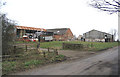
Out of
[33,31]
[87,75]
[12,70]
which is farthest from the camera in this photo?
[33,31]

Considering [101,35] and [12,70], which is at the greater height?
[101,35]

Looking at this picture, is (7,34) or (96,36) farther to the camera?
(96,36)

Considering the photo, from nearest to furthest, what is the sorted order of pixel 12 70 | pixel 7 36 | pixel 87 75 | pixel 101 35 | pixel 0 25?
pixel 87 75 → pixel 12 70 → pixel 0 25 → pixel 7 36 → pixel 101 35

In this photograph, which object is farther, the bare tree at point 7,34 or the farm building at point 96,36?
the farm building at point 96,36

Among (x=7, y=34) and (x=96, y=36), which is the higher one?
(x=96, y=36)

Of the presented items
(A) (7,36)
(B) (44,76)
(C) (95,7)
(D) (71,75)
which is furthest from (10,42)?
(C) (95,7)

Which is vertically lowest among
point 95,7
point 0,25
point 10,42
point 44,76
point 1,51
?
point 44,76

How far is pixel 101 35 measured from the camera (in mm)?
68000

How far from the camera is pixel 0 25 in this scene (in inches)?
399

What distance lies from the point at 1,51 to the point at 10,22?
9.09 ft

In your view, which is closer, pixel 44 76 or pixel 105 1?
pixel 44 76

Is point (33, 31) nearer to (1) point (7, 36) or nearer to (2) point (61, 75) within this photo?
(1) point (7, 36)

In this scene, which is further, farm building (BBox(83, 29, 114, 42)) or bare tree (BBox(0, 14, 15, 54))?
farm building (BBox(83, 29, 114, 42))

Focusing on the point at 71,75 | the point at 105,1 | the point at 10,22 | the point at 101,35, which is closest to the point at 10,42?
the point at 10,22
